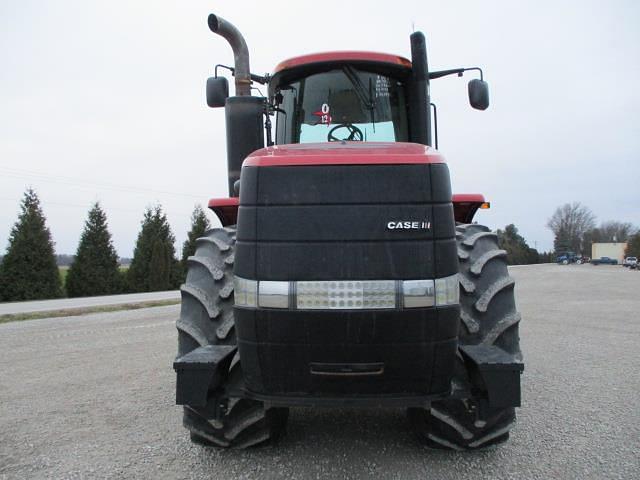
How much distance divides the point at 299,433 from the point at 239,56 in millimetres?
2602

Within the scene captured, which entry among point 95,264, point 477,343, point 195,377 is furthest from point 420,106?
point 95,264

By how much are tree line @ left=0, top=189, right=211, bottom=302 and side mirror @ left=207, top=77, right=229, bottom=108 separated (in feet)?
74.6

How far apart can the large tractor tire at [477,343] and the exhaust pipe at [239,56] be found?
1958mm

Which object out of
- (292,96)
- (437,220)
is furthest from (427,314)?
(292,96)

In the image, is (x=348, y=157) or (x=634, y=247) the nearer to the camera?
(x=348, y=157)

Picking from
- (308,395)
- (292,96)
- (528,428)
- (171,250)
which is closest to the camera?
(308,395)

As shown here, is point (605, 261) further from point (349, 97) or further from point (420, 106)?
point (349, 97)

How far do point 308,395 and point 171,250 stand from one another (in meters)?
28.8

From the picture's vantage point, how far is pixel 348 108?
129 inches

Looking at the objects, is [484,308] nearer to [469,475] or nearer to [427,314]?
[427,314]

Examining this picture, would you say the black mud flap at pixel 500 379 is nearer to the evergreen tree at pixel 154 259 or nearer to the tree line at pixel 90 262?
the tree line at pixel 90 262

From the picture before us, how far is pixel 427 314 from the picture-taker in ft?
7.14

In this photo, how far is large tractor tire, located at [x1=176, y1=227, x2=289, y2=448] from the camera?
8.48ft

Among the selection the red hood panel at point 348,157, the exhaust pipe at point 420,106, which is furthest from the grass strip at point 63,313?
the red hood panel at point 348,157
